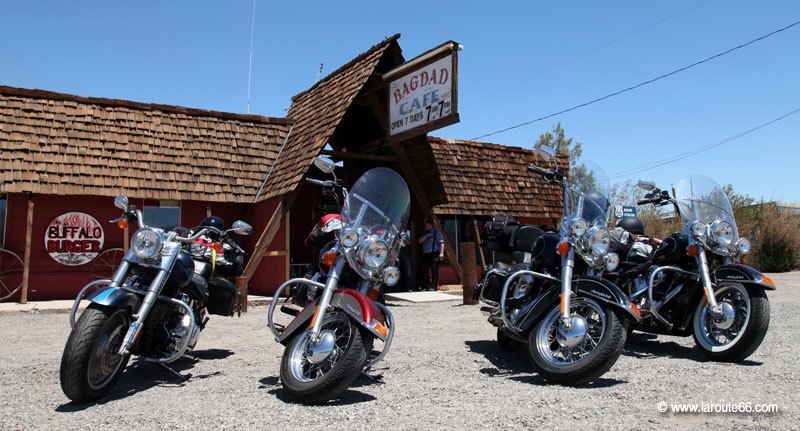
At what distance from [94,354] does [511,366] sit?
3.17m

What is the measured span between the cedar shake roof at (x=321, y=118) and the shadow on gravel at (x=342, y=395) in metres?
5.99

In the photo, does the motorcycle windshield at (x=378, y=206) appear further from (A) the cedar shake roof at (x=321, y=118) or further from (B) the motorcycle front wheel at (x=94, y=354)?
(A) the cedar shake roof at (x=321, y=118)

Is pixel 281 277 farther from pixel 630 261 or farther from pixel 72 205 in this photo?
pixel 630 261

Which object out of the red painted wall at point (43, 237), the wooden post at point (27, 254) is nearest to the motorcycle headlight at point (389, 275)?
the red painted wall at point (43, 237)

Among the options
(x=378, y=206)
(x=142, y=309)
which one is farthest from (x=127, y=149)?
(x=378, y=206)

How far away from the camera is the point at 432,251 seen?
12992 millimetres

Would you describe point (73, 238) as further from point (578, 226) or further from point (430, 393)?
point (578, 226)

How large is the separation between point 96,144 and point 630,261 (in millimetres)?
9496

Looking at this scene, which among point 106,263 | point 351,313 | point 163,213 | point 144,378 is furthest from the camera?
point 163,213

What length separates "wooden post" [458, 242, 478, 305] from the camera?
408 inches

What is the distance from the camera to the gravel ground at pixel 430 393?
11.3 ft

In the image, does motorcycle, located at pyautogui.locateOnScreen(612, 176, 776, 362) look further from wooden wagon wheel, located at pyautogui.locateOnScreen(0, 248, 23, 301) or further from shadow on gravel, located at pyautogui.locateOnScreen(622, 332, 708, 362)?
wooden wagon wheel, located at pyautogui.locateOnScreen(0, 248, 23, 301)

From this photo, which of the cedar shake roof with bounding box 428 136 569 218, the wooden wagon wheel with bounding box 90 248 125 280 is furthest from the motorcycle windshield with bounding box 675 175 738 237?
the wooden wagon wheel with bounding box 90 248 125 280

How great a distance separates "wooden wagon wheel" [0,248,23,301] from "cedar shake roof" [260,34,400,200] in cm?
435
